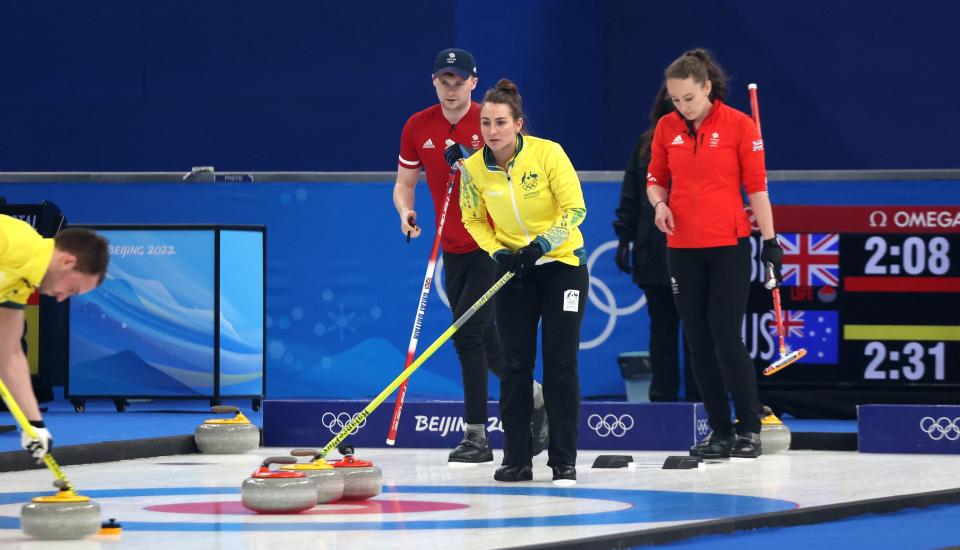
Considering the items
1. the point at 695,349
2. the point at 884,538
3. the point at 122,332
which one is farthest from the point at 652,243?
the point at 884,538

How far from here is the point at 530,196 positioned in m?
6.29

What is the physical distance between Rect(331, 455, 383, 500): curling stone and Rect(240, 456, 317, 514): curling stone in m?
0.28

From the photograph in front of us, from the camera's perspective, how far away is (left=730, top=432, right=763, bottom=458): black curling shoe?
732cm

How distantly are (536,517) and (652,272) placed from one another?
3796 mm

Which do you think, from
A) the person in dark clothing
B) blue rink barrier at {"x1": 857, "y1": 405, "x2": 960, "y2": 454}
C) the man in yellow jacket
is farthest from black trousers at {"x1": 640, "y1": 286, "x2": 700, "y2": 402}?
the man in yellow jacket

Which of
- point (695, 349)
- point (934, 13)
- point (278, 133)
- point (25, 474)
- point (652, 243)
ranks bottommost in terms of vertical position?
point (25, 474)

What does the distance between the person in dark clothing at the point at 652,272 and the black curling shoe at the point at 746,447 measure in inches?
56.6

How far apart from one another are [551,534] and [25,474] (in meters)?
2.94

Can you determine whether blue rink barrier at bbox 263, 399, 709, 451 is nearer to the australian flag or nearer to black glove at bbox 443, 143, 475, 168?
the australian flag

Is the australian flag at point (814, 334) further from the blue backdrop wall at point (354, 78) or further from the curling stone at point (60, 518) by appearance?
the curling stone at point (60, 518)

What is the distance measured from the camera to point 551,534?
4691 mm

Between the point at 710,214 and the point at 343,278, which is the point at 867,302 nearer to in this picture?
the point at 710,214

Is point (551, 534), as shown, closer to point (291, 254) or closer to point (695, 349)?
point (695, 349)

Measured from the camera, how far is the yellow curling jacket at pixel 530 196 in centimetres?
626
